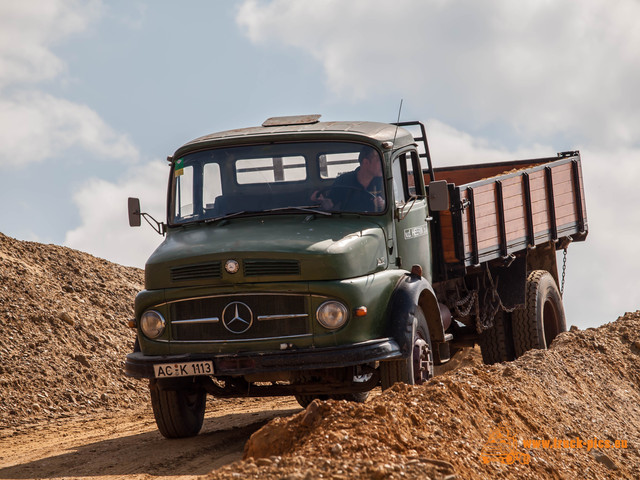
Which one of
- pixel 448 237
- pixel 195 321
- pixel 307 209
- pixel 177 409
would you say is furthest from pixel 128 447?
pixel 448 237

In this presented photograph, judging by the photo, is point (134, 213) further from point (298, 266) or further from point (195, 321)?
point (298, 266)

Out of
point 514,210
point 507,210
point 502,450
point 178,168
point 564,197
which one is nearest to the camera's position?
point 502,450

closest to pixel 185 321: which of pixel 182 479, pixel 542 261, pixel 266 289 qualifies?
pixel 266 289

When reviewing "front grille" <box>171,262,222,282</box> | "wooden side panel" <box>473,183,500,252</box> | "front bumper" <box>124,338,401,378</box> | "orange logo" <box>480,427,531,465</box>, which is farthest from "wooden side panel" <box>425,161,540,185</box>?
"orange logo" <box>480,427,531,465</box>

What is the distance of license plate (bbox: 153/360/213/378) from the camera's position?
8219mm

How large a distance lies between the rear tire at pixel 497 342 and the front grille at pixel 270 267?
5201mm

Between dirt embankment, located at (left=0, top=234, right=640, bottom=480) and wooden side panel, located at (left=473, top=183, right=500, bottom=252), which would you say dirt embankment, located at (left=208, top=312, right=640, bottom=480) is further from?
wooden side panel, located at (left=473, top=183, right=500, bottom=252)

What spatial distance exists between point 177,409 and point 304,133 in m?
3.01

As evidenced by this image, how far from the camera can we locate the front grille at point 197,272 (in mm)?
8211

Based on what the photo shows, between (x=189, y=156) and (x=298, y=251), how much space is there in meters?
2.12

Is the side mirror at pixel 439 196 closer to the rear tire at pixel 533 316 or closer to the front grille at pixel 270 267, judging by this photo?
the front grille at pixel 270 267

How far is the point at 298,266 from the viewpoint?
320 inches

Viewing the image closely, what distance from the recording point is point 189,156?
962 cm

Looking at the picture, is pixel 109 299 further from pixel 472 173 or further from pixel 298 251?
pixel 298 251
